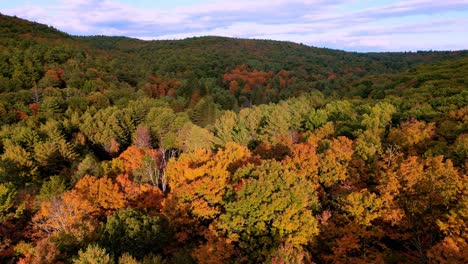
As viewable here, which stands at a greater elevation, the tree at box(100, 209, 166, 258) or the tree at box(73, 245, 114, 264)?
the tree at box(73, 245, 114, 264)

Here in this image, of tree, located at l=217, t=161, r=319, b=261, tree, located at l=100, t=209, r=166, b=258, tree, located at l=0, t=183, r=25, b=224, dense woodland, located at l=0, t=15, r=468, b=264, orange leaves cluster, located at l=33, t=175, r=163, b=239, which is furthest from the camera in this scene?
tree, located at l=0, t=183, r=25, b=224

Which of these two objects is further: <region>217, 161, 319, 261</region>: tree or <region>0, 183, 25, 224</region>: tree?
<region>0, 183, 25, 224</region>: tree

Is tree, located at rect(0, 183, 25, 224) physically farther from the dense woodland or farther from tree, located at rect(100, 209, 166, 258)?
tree, located at rect(100, 209, 166, 258)

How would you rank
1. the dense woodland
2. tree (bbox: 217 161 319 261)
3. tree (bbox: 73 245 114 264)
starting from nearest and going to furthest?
tree (bbox: 73 245 114 264) → tree (bbox: 217 161 319 261) → the dense woodland

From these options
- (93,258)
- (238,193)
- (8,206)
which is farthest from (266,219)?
(8,206)

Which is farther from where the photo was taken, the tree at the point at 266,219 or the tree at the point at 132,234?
the tree at the point at 132,234

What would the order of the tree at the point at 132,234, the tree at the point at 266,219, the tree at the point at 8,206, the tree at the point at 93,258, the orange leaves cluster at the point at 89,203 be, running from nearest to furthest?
the tree at the point at 93,258, the tree at the point at 266,219, the tree at the point at 132,234, the orange leaves cluster at the point at 89,203, the tree at the point at 8,206

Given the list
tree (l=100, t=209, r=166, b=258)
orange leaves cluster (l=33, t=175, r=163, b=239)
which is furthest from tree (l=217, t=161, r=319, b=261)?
orange leaves cluster (l=33, t=175, r=163, b=239)

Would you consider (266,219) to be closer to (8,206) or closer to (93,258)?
(93,258)

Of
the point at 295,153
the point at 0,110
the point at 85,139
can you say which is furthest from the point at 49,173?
the point at 295,153

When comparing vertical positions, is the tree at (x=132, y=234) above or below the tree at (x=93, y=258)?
below

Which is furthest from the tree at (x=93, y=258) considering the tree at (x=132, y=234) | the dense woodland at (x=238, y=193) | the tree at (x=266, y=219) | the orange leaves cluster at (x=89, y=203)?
the tree at (x=266, y=219)

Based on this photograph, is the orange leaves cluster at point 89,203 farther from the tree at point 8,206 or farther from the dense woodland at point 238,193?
the tree at point 8,206

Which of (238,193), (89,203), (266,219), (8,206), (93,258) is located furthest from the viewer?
(8,206)
